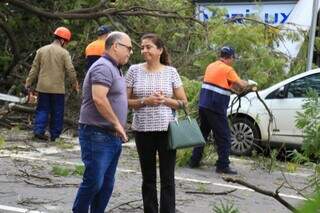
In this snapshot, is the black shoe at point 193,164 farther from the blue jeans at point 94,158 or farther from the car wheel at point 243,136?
the blue jeans at point 94,158

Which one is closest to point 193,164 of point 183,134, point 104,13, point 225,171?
point 225,171

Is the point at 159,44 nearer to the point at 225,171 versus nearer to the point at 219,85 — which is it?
the point at 219,85

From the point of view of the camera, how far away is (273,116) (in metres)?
9.81

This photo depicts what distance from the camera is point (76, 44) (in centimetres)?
1171

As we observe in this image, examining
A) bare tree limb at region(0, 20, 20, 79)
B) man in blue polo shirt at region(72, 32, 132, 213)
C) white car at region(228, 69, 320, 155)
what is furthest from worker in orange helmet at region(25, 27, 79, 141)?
man in blue polo shirt at region(72, 32, 132, 213)

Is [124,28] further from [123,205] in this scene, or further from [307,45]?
[123,205]

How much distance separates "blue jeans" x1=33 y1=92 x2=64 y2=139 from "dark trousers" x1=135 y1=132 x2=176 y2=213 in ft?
15.8

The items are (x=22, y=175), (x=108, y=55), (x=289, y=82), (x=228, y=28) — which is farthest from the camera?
(x=228, y=28)

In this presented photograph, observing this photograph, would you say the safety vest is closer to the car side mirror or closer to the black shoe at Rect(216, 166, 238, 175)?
the black shoe at Rect(216, 166, 238, 175)

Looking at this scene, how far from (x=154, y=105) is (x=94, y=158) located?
30.1 inches

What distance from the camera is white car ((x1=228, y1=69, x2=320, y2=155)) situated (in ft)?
31.9

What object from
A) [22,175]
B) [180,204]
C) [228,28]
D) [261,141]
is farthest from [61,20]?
[180,204]

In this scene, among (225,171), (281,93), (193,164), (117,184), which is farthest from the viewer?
(281,93)

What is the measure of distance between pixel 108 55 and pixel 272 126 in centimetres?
620
